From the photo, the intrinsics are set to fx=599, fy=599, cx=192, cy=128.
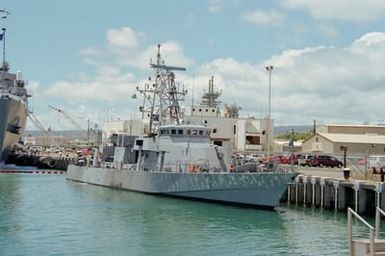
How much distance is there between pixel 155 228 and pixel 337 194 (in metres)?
15.4

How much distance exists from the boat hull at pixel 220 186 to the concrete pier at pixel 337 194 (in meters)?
3.72

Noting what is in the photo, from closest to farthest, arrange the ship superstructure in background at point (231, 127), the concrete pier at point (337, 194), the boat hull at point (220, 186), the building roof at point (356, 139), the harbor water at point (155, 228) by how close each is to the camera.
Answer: the harbor water at point (155, 228) < the concrete pier at point (337, 194) < the boat hull at point (220, 186) < the building roof at point (356, 139) < the ship superstructure in background at point (231, 127)

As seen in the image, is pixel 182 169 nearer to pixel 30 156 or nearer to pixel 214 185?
pixel 214 185

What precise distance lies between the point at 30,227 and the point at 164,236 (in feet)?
23.7

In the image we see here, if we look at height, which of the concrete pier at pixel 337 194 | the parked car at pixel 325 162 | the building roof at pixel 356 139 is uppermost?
the building roof at pixel 356 139

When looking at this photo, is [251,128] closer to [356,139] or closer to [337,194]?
[356,139]

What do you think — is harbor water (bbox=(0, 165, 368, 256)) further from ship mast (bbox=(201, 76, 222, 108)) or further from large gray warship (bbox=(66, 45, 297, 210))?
ship mast (bbox=(201, 76, 222, 108))

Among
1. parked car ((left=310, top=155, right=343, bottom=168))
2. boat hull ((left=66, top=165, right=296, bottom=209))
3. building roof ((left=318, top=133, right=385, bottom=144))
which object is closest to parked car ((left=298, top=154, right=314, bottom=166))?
parked car ((left=310, top=155, right=343, bottom=168))

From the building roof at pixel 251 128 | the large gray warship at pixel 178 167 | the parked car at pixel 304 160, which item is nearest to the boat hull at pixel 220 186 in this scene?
the large gray warship at pixel 178 167

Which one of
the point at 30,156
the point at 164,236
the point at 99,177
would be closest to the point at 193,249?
the point at 164,236

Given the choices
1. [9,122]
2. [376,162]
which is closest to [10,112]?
[9,122]

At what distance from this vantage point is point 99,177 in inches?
2267

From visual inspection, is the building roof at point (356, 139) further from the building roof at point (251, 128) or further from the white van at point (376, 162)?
the white van at point (376, 162)

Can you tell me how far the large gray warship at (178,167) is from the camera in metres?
39.7
